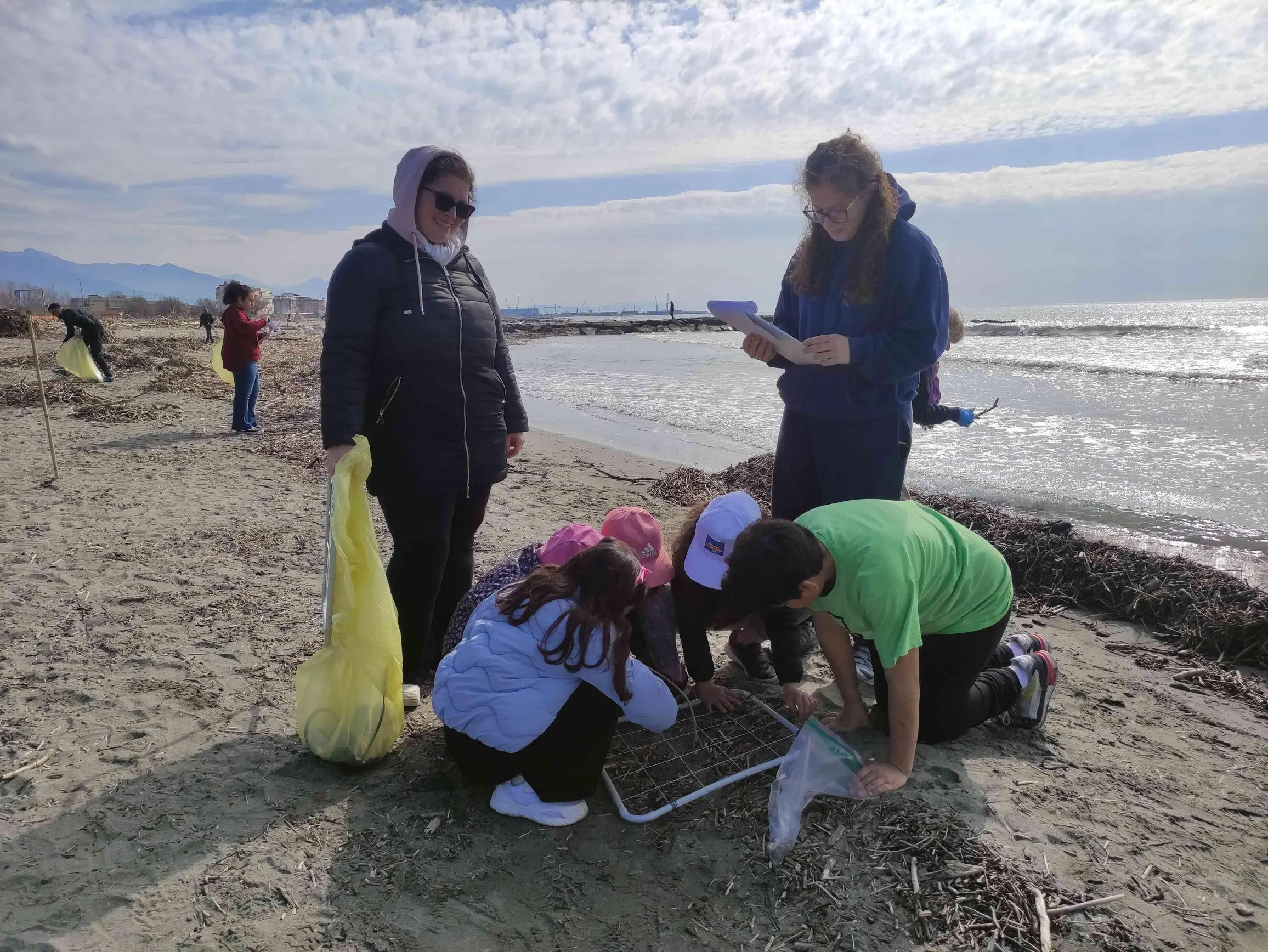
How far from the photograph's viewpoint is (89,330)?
11.7 meters

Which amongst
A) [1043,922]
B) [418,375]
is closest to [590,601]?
[418,375]

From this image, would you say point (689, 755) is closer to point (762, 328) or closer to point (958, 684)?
point (958, 684)

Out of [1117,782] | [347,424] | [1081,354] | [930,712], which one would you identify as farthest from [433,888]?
[1081,354]

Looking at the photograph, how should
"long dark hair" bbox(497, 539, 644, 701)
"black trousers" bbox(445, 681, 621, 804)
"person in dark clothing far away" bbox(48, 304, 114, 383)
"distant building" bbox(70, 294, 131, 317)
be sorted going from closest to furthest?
"long dark hair" bbox(497, 539, 644, 701)
"black trousers" bbox(445, 681, 621, 804)
"person in dark clothing far away" bbox(48, 304, 114, 383)
"distant building" bbox(70, 294, 131, 317)

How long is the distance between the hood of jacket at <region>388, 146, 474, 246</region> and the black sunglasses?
5cm

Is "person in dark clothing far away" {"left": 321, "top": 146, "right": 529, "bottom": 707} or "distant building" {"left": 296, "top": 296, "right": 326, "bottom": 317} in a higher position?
"distant building" {"left": 296, "top": 296, "right": 326, "bottom": 317}

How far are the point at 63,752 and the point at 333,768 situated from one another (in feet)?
2.85

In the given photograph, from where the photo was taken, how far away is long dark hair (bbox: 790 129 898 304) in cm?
251

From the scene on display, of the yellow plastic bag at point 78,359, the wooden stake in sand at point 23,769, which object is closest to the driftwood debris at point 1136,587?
the wooden stake in sand at point 23,769

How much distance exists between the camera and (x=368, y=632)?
2.35 metres

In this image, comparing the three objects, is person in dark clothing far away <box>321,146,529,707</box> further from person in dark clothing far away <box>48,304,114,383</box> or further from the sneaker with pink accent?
person in dark clothing far away <box>48,304,114,383</box>

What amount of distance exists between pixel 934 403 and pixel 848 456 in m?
1.39

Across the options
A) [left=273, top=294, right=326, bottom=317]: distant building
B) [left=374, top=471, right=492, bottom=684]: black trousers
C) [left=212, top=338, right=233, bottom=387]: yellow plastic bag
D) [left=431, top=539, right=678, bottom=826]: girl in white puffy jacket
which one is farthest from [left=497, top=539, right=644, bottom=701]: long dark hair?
[left=273, top=294, right=326, bottom=317]: distant building

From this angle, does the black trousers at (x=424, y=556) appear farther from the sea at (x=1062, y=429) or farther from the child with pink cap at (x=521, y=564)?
the sea at (x=1062, y=429)
